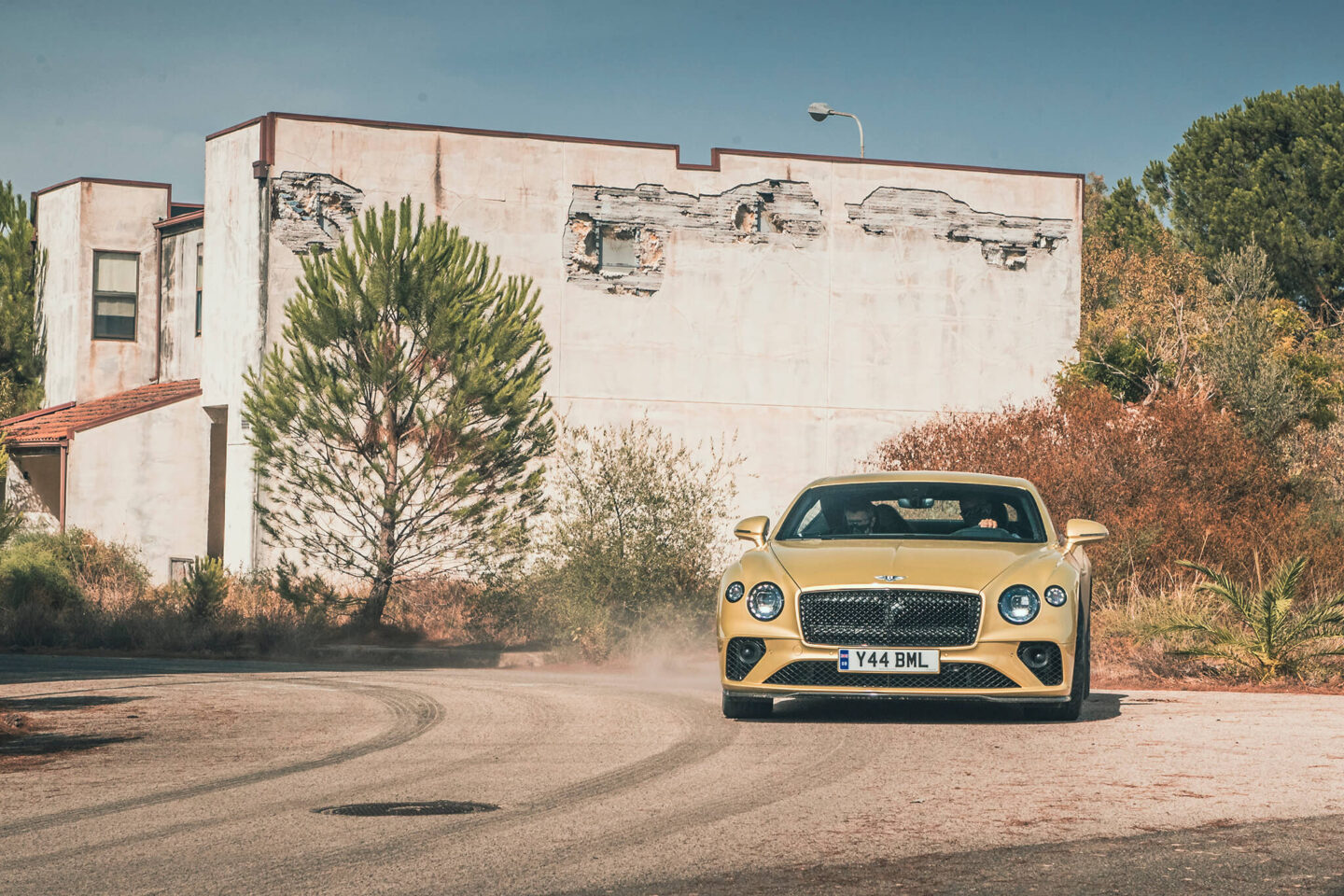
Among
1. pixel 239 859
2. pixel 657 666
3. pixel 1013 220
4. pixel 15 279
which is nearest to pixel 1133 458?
pixel 657 666

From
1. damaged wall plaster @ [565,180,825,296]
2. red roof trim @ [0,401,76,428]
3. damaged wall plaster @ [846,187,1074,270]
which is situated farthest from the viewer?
red roof trim @ [0,401,76,428]

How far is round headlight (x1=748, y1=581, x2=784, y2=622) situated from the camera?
9.73m

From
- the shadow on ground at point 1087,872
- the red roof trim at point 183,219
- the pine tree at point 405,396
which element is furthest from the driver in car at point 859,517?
the red roof trim at point 183,219

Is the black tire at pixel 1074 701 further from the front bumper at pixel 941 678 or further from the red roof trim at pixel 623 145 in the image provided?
the red roof trim at pixel 623 145

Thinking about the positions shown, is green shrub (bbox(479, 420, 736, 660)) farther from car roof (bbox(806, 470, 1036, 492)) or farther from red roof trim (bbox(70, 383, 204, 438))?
red roof trim (bbox(70, 383, 204, 438))

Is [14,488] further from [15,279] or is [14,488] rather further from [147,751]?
[147,751]

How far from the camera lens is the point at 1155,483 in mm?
20672

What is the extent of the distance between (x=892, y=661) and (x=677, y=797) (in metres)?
2.42

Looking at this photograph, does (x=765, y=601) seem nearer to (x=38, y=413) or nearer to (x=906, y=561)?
(x=906, y=561)

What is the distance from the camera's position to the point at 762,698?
33.7 feet

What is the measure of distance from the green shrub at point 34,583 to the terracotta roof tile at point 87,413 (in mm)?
4405

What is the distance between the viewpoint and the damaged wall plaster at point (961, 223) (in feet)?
98.8

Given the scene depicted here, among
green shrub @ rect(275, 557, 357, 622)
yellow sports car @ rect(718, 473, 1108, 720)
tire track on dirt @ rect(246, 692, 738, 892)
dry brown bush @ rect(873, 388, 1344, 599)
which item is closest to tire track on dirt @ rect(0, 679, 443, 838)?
tire track on dirt @ rect(246, 692, 738, 892)

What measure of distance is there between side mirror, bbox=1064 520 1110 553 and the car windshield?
0.19 m
